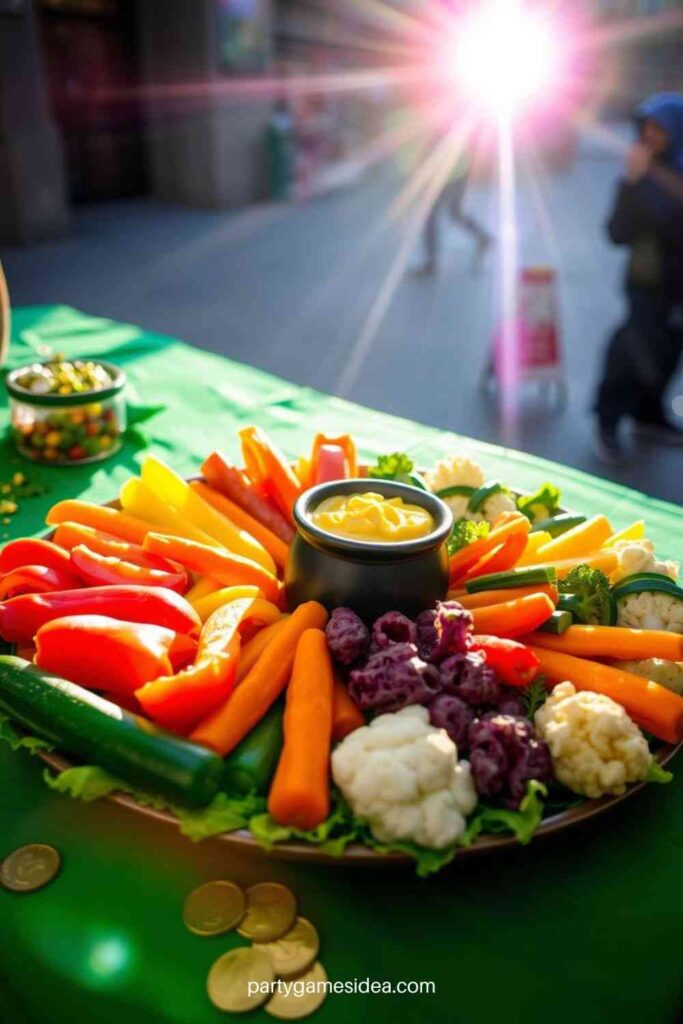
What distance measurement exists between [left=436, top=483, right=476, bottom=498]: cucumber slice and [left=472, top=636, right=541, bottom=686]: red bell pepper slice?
717 mm

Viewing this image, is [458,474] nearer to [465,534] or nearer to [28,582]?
[465,534]

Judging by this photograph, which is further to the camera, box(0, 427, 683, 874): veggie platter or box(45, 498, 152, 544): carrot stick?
box(45, 498, 152, 544): carrot stick

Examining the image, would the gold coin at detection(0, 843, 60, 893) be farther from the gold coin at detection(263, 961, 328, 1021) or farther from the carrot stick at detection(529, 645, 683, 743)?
the carrot stick at detection(529, 645, 683, 743)

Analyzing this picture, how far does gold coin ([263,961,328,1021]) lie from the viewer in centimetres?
120

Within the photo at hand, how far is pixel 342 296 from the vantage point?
32.6 feet

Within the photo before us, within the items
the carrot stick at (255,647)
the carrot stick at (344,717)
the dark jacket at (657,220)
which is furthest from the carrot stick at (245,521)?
the dark jacket at (657,220)

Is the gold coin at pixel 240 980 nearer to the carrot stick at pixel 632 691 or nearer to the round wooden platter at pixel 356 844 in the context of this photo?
the round wooden platter at pixel 356 844

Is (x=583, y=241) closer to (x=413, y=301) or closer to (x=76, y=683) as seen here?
(x=413, y=301)

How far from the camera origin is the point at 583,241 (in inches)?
515

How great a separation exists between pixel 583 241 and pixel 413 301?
4.67 metres

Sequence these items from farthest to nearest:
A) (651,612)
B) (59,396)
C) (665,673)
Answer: (59,396)
(651,612)
(665,673)

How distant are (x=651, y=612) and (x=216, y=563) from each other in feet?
3.05

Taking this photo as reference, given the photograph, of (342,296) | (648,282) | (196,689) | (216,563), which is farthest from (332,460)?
(342,296)

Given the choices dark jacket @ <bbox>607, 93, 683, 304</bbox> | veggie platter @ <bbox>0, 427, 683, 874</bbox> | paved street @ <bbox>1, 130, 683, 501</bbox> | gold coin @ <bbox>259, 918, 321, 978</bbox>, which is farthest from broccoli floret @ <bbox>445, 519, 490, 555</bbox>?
dark jacket @ <bbox>607, 93, 683, 304</bbox>
